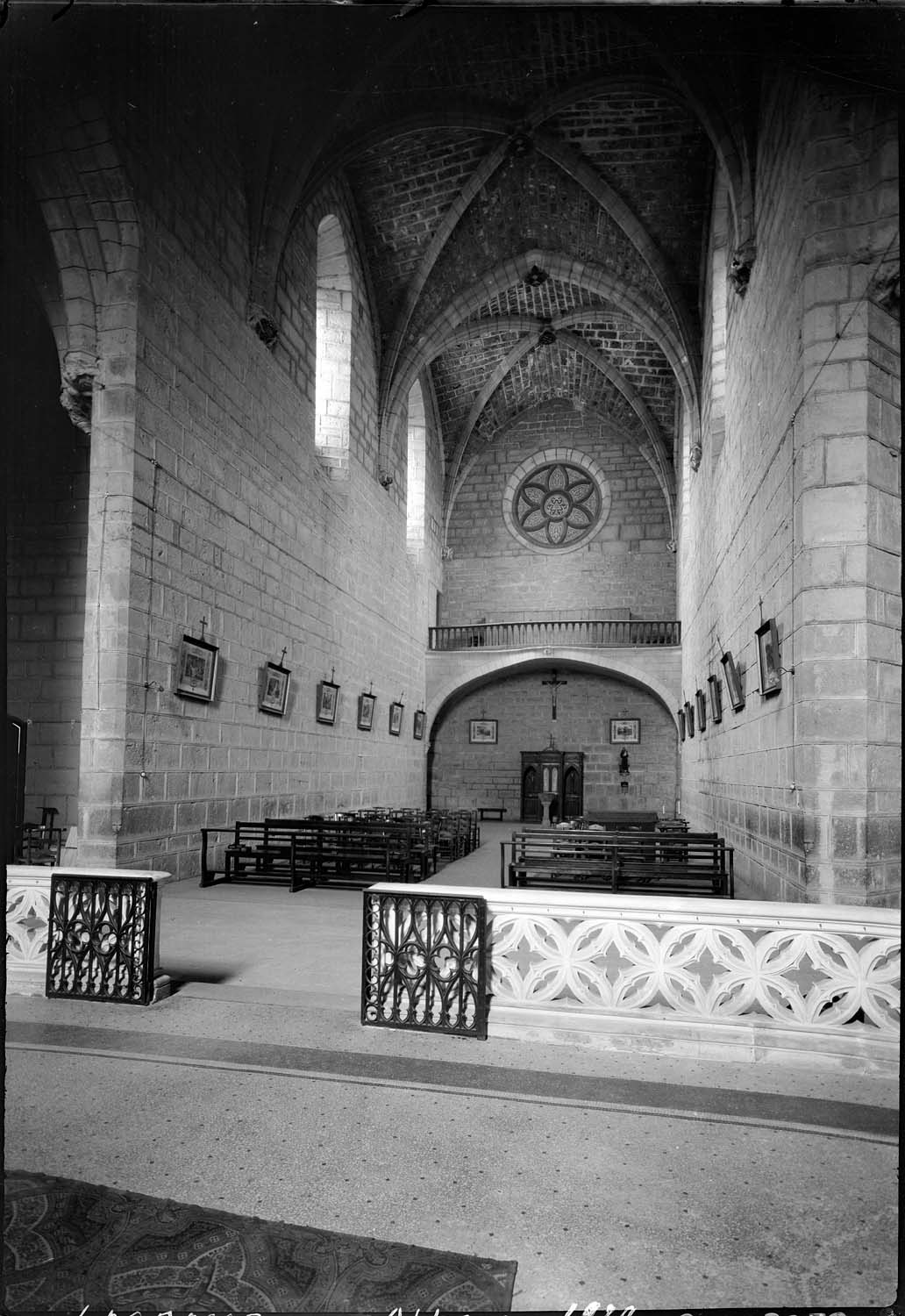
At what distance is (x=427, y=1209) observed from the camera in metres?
2.06

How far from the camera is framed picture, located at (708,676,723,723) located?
8945 millimetres

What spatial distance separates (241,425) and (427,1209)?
26.8ft

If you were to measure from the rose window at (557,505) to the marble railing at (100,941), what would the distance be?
623 inches

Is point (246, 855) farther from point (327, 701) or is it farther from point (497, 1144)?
point (497, 1144)

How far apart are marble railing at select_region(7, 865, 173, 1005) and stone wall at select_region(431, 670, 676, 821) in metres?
14.0

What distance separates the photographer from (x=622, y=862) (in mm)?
6980

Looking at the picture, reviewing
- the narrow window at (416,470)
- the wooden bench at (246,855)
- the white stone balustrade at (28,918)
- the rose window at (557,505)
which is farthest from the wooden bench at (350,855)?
the rose window at (557,505)

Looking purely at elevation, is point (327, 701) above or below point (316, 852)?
above

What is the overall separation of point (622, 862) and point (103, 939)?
4.36 m

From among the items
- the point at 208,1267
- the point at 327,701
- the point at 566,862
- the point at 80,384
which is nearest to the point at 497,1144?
the point at 208,1267

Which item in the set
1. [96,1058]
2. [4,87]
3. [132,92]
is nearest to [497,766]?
[132,92]

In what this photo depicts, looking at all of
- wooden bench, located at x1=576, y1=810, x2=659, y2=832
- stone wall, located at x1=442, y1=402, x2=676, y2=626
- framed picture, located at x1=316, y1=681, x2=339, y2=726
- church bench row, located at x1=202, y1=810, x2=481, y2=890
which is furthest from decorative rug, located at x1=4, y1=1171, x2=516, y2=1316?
stone wall, located at x1=442, y1=402, x2=676, y2=626

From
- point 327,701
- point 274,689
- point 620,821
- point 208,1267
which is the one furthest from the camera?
point 327,701

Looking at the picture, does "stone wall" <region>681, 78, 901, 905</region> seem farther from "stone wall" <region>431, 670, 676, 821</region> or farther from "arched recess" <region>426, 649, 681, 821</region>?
"stone wall" <region>431, 670, 676, 821</region>
